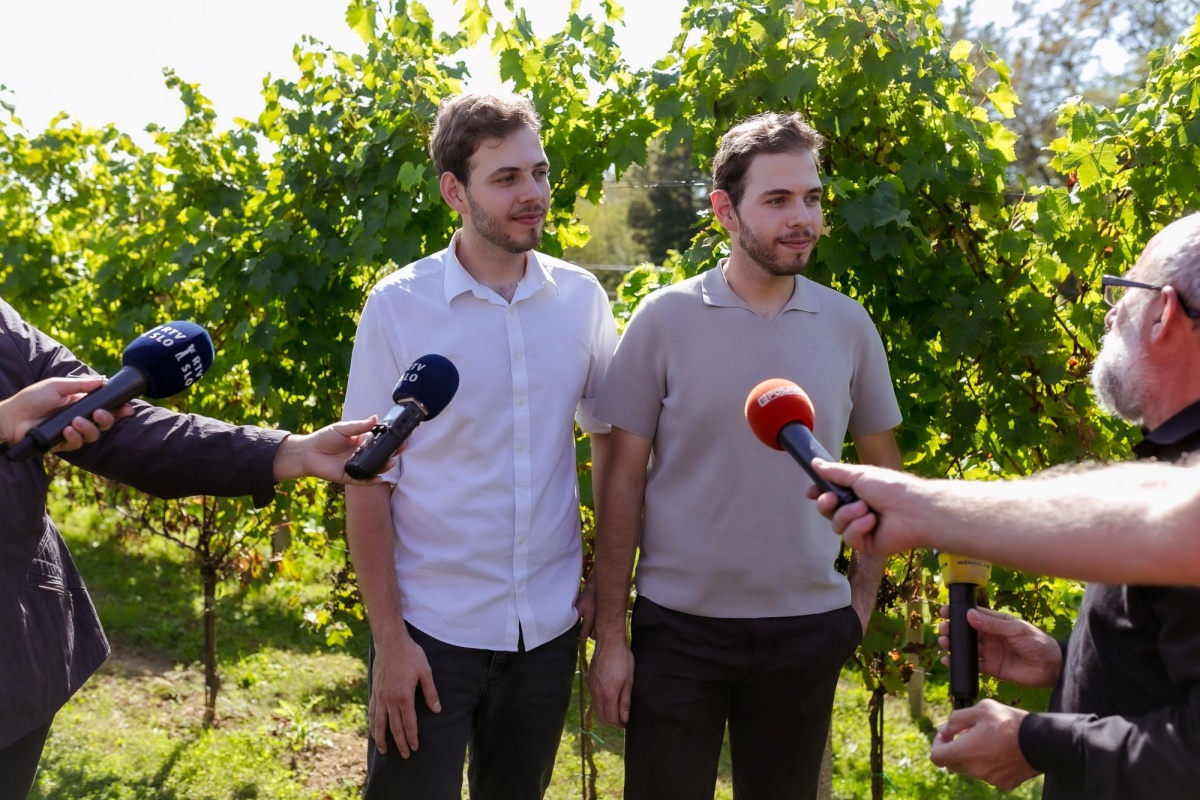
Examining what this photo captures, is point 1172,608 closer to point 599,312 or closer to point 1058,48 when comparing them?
point 599,312

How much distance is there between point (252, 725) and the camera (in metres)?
6.31

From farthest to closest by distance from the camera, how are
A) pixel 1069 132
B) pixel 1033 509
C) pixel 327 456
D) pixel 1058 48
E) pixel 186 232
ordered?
pixel 1058 48 < pixel 186 232 < pixel 1069 132 < pixel 327 456 < pixel 1033 509

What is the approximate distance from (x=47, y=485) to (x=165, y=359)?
0.55m

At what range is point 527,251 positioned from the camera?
319cm

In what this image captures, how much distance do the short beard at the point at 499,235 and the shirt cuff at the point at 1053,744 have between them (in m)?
1.75

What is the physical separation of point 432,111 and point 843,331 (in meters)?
1.82

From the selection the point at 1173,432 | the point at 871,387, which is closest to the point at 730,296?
the point at 871,387

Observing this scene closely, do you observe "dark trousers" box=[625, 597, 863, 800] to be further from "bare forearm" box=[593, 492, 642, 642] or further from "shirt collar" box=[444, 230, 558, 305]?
"shirt collar" box=[444, 230, 558, 305]

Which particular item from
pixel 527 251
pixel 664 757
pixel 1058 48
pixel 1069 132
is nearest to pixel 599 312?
pixel 527 251

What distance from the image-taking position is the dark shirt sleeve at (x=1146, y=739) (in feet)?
5.89

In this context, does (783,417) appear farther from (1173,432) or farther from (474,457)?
(474,457)

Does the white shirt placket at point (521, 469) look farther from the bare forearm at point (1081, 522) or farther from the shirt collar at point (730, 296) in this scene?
the bare forearm at point (1081, 522)

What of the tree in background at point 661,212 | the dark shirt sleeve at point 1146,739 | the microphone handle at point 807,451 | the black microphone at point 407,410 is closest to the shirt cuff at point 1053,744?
the dark shirt sleeve at point 1146,739

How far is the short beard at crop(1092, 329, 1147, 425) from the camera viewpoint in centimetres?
209
